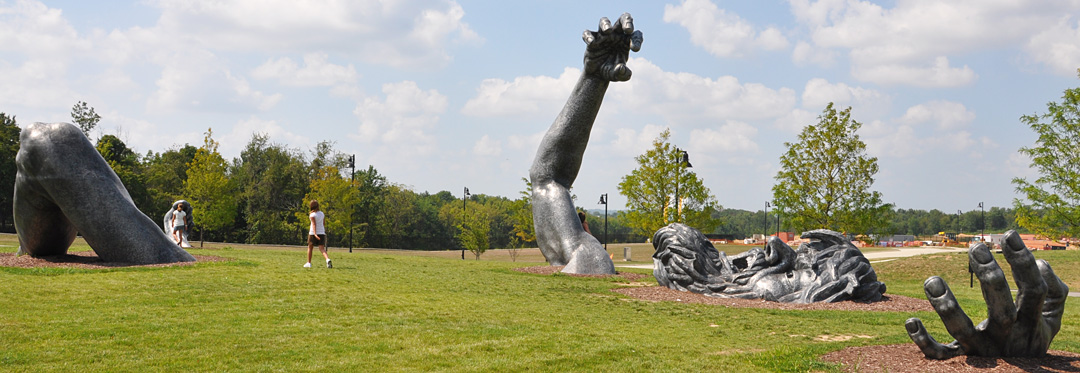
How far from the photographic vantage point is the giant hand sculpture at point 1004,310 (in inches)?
224

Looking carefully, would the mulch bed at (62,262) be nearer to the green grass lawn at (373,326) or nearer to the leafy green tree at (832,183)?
the green grass lawn at (373,326)

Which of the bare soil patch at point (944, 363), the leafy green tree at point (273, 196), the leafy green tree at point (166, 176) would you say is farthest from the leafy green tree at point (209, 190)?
the bare soil patch at point (944, 363)

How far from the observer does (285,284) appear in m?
11.2

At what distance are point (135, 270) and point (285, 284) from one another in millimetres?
3010

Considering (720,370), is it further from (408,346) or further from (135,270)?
(135,270)

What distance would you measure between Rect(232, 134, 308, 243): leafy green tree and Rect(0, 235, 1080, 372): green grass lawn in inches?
1765

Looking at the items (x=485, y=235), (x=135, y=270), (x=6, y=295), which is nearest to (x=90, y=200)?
(x=135, y=270)

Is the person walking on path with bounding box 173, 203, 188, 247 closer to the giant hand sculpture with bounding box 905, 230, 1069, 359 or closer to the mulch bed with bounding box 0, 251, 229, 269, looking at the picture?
the mulch bed with bounding box 0, 251, 229, 269

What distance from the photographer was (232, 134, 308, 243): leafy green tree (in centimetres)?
5592

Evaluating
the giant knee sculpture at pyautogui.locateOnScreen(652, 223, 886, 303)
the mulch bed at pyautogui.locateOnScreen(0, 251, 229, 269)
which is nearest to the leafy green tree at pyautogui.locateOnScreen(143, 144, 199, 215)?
the mulch bed at pyautogui.locateOnScreen(0, 251, 229, 269)

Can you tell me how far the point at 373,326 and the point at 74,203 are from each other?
26.4 ft

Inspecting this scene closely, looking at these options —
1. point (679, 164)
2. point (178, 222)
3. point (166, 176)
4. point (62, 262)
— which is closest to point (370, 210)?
point (166, 176)

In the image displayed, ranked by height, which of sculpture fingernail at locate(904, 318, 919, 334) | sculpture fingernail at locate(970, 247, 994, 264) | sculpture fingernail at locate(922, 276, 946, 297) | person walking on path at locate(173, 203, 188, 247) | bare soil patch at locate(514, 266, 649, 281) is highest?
person walking on path at locate(173, 203, 188, 247)

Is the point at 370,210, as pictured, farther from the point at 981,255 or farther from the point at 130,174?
the point at 981,255
